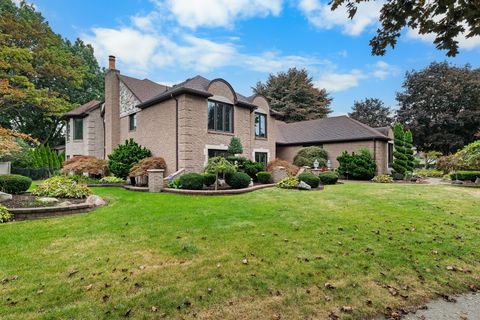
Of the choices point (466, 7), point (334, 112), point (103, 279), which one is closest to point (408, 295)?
point (466, 7)

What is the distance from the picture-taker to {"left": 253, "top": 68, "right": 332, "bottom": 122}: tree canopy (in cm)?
3925

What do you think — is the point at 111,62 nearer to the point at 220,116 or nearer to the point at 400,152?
the point at 220,116

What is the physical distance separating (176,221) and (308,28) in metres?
9.52

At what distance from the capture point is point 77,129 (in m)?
23.2

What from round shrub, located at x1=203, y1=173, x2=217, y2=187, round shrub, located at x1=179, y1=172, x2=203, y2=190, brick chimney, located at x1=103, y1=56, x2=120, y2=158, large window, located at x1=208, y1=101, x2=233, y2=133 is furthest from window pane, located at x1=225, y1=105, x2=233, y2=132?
brick chimney, located at x1=103, y1=56, x2=120, y2=158

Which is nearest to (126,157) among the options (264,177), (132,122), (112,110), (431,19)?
(132,122)

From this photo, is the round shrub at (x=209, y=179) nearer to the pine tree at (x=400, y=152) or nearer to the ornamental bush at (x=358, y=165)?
the ornamental bush at (x=358, y=165)

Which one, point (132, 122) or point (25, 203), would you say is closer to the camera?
point (25, 203)

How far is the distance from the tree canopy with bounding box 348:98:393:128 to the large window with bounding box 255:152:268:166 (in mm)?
27301

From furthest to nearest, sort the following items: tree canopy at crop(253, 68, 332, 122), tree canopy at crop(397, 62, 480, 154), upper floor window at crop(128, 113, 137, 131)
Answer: tree canopy at crop(253, 68, 332, 122), tree canopy at crop(397, 62, 480, 154), upper floor window at crop(128, 113, 137, 131)

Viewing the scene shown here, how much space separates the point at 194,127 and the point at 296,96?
92.4 feet

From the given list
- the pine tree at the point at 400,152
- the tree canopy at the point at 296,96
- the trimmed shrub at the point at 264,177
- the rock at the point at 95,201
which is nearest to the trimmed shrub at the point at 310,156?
the pine tree at the point at 400,152

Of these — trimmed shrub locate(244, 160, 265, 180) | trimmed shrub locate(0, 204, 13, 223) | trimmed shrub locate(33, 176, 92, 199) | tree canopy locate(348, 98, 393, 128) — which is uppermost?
tree canopy locate(348, 98, 393, 128)

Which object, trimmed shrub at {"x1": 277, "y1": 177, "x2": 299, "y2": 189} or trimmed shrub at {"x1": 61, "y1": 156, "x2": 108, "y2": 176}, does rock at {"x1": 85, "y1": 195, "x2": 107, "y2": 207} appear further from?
trimmed shrub at {"x1": 61, "y1": 156, "x2": 108, "y2": 176}
